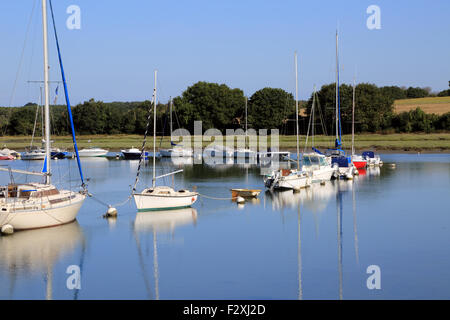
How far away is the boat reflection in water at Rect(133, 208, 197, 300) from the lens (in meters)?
27.2

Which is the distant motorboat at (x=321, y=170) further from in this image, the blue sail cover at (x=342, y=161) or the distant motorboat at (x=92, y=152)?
the distant motorboat at (x=92, y=152)

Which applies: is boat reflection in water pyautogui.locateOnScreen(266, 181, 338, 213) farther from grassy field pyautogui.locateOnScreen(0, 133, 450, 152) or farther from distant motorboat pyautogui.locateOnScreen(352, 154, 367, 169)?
grassy field pyautogui.locateOnScreen(0, 133, 450, 152)

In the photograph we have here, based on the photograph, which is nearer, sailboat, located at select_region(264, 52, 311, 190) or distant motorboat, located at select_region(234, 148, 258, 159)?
sailboat, located at select_region(264, 52, 311, 190)

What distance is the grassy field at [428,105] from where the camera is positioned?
12738 cm

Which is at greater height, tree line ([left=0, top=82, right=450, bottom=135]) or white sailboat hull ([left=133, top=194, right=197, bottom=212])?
tree line ([left=0, top=82, right=450, bottom=135])

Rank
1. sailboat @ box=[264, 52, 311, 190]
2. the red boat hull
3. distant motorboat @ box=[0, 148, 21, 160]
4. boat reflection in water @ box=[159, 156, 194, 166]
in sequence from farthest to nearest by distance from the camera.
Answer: distant motorboat @ box=[0, 148, 21, 160]
boat reflection in water @ box=[159, 156, 194, 166]
the red boat hull
sailboat @ box=[264, 52, 311, 190]

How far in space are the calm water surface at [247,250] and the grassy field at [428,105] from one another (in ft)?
277

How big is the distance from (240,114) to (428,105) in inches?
1708

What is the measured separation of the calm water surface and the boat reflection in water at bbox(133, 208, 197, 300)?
0.06 m

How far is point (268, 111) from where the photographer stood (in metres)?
131

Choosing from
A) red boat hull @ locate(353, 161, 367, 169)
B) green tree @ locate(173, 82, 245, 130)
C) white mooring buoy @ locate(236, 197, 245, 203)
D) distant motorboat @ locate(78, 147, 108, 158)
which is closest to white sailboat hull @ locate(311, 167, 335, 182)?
red boat hull @ locate(353, 161, 367, 169)

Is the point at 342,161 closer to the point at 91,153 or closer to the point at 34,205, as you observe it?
the point at 34,205
